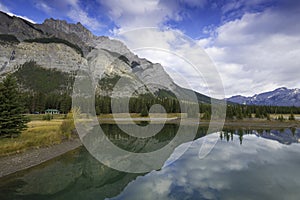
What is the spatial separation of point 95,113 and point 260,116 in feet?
209

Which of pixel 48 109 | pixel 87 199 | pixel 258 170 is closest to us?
pixel 87 199

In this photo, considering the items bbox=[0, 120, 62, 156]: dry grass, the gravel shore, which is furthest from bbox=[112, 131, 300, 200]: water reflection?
bbox=[0, 120, 62, 156]: dry grass

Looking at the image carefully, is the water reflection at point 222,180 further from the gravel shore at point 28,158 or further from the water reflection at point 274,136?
the water reflection at point 274,136

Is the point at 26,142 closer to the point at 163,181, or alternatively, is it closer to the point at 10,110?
the point at 10,110

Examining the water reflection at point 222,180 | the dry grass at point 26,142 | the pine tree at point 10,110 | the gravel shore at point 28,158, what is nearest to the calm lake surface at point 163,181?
the water reflection at point 222,180

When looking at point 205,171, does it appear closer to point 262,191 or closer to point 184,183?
point 184,183

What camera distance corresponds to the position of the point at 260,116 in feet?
290

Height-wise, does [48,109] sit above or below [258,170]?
above

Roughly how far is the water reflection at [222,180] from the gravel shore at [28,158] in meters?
9.22

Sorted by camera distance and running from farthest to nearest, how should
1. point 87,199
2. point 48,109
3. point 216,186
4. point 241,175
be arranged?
point 48,109 < point 241,175 < point 216,186 < point 87,199

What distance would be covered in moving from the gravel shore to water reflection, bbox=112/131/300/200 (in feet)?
30.2

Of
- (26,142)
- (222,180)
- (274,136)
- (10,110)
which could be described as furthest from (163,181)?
(274,136)

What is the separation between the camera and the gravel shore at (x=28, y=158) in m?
17.6

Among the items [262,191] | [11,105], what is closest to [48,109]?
[11,105]
